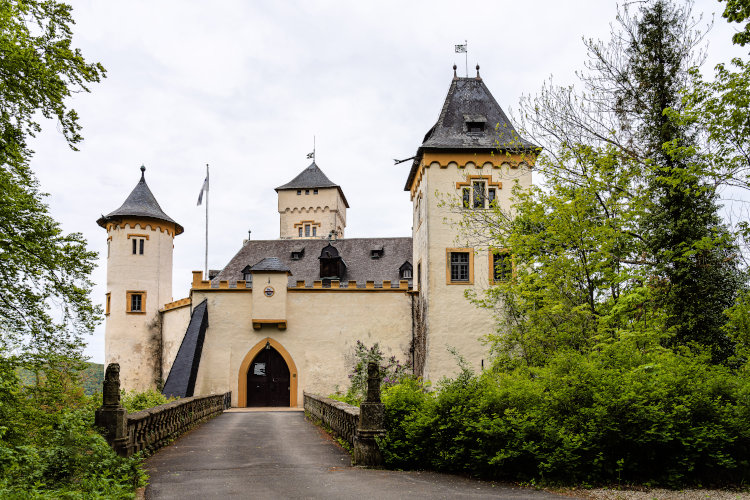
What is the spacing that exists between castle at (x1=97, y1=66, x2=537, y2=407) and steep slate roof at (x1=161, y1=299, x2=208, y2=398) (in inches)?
2.9

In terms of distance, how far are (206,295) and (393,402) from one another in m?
21.6

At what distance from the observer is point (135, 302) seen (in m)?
34.0

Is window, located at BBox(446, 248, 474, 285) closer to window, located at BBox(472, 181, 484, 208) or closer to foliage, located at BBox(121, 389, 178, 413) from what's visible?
window, located at BBox(472, 181, 484, 208)

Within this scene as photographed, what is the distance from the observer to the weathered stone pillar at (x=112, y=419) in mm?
9109

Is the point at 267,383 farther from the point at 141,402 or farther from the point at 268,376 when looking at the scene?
the point at 141,402

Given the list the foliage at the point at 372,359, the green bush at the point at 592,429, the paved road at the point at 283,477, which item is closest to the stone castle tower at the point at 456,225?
the foliage at the point at 372,359

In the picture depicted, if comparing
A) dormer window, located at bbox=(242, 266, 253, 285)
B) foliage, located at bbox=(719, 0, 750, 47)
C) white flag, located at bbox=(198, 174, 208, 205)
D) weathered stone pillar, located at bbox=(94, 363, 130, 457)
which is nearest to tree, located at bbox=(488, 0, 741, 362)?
foliage, located at bbox=(719, 0, 750, 47)

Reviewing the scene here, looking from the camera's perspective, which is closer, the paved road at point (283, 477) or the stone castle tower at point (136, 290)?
the paved road at point (283, 477)

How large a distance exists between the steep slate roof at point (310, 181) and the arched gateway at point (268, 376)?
2229 centimetres

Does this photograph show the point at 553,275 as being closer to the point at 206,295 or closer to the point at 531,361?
the point at 531,361

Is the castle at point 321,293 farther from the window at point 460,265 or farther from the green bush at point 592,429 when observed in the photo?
the green bush at point 592,429

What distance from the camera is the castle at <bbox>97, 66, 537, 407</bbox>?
86.3ft

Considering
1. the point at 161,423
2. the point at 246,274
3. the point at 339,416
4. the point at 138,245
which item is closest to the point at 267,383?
the point at 246,274

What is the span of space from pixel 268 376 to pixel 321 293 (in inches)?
176
